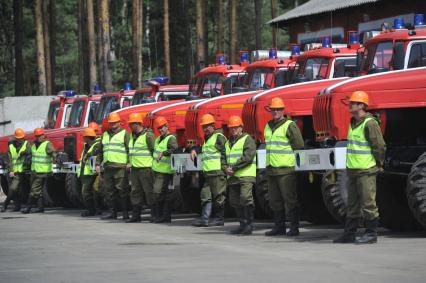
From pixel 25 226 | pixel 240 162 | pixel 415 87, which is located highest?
pixel 415 87

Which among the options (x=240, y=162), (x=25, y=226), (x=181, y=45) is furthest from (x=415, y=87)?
(x=181, y=45)

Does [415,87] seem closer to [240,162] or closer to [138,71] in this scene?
[240,162]

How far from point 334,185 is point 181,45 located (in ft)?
191

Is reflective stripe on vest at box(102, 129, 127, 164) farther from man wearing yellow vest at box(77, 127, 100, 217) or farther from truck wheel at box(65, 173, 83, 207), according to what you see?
truck wheel at box(65, 173, 83, 207)

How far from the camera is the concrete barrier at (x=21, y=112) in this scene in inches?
1884

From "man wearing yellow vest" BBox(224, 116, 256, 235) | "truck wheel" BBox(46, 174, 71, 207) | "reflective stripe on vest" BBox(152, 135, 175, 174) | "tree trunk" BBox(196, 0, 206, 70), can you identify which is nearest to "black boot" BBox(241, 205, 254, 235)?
"man wearing yellow vest" BBox(224, 116, 256, 235)

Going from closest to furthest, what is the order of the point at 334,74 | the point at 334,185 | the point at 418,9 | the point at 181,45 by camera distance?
the point at 334,185, the point at 334,74, the point at 418,9, the point at 181,45

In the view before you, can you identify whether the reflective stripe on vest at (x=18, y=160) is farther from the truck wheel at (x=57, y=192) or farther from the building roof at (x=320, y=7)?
the building roof at (x=320, y=7)

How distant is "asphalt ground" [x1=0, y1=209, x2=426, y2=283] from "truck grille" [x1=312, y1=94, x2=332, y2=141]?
1.41m

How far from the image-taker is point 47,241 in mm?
17188

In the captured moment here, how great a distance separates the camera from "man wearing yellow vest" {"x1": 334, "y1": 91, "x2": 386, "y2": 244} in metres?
15.0

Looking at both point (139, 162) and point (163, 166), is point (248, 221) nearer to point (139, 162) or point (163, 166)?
point (163, 166)

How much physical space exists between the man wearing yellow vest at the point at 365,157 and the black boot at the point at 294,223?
190 cm

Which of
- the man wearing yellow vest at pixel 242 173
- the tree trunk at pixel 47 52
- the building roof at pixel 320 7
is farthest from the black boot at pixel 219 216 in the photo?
the tree trunk at pixel 47 52
